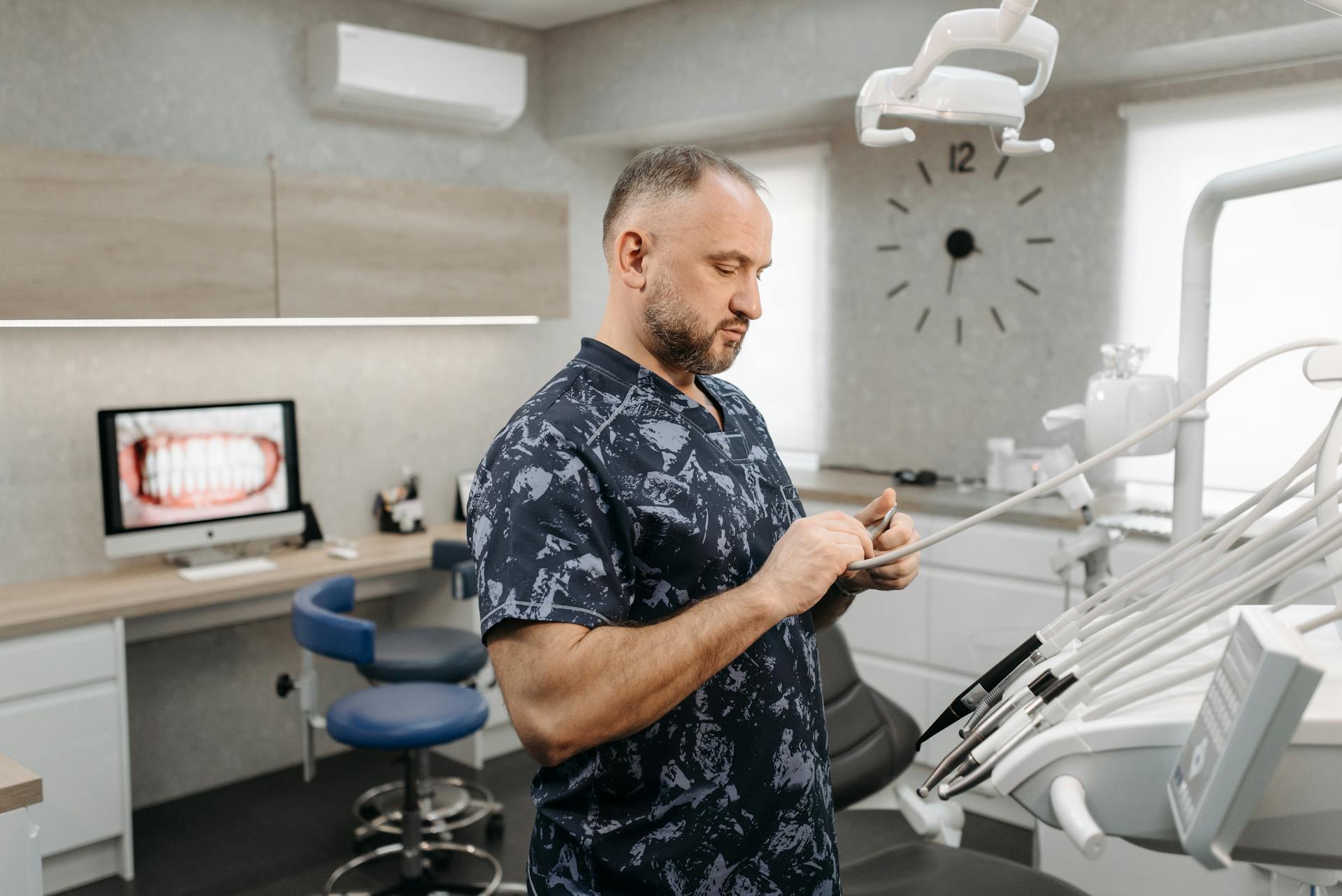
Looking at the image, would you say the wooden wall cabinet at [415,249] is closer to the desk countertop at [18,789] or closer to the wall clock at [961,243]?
the wall clock at [961,243]

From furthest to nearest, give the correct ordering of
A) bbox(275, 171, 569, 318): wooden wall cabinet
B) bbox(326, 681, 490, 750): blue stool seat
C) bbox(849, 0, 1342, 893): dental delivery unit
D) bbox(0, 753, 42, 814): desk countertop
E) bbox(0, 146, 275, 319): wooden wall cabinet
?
bbox(275, 171, 569, 318): wooden wall cabinet → bbox(0, 146, 275, 319): wooden wall cabinet → bbox(326, 681, 490, 750): blue stool seat → bbox(0, 753, 42, 814): desk countertop → bbox(849, 0, 1342, 893): dental delivery unit

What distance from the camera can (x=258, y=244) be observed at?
3.42 meters

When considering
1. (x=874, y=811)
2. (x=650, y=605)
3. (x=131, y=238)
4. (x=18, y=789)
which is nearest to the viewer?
(x=650, y=605)

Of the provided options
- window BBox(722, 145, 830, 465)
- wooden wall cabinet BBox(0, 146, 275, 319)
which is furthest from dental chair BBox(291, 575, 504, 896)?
window BBox(722, 145, 830, 465)

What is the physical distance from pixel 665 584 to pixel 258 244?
257cm

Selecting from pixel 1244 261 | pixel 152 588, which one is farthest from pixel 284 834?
pixel 1244 261

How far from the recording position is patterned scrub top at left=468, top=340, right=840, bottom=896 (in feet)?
4.02

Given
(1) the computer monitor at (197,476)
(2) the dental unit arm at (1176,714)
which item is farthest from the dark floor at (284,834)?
(2) the dental unit arm at (1176,714)

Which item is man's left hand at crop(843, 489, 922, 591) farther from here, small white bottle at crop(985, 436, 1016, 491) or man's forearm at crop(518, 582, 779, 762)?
small white bottle at crop(985, 436, 1016, 491)

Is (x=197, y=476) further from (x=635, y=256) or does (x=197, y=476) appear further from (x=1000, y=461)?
(x=1000, y=461)

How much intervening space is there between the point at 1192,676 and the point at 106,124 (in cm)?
349

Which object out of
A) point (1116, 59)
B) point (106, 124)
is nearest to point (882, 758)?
point (1116, 59)

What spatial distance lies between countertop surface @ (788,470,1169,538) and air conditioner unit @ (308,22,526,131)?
1.79m

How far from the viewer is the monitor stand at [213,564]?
335cm
